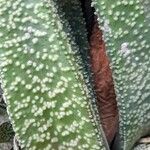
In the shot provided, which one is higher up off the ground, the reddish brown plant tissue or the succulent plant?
the succulent plant

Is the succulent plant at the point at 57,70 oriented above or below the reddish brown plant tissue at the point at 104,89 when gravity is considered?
above

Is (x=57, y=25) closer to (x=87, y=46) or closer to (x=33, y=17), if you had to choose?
(x=33, y=17)

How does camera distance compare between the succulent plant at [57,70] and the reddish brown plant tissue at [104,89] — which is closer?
the succulent plant at [57,70]

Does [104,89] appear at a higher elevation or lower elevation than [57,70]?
lower

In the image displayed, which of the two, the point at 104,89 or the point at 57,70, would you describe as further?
the point at 104,89

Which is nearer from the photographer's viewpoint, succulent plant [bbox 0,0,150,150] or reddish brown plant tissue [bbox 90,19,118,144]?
succulent plant [bbox 0,0,150,150]
